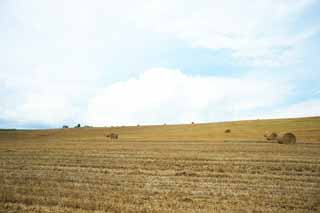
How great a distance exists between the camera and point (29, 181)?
32.1 ft

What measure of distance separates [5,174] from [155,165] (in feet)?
18.8

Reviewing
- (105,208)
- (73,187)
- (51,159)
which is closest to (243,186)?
(105,208)

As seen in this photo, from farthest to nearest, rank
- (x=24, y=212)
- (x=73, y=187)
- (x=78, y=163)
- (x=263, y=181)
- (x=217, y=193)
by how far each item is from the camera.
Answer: (x=78, y=163) → (x=263, y=181) → (x=73, y=187) → (x=217, y=193) → (x=24, y=212)

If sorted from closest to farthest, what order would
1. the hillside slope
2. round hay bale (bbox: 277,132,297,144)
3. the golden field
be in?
1. the golden field
2. round hay bale (bbox: 277,132,297,144)
3. the hillside slope

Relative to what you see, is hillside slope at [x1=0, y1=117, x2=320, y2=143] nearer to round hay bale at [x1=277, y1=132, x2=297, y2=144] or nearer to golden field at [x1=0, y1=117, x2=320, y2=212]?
round hay bale at [x1=277, y1=132, x2=297, y2=144]

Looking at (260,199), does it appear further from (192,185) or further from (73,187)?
(73,187)

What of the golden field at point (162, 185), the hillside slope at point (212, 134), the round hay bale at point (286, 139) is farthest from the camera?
the hillside slope at point (212, 134)

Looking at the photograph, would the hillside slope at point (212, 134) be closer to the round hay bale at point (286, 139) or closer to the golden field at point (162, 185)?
the round hay bale at point (286, 139)

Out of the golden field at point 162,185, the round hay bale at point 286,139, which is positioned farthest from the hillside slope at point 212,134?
the golden field at point 162,185

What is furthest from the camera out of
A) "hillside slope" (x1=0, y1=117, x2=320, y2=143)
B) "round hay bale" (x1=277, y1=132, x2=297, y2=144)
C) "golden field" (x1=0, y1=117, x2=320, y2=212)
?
"hillside slope" (x1=0, y1=117, x2=320, y2=143)

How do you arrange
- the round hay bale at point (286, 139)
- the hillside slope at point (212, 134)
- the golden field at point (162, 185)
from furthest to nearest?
1. the hillside slope at point (212, 134)
2. the round hay bale at point (286, 139)
3. the golden field at point (162, 185)

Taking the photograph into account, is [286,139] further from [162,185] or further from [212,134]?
[162,185]

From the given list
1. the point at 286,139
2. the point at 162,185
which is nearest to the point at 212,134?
the point at 286,139

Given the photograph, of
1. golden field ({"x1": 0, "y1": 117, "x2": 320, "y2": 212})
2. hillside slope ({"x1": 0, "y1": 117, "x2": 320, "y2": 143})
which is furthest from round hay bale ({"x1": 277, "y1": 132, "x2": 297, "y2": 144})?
golden field ({"x1": 0, "y1": 117, "x2": 320, "y2": 212})
